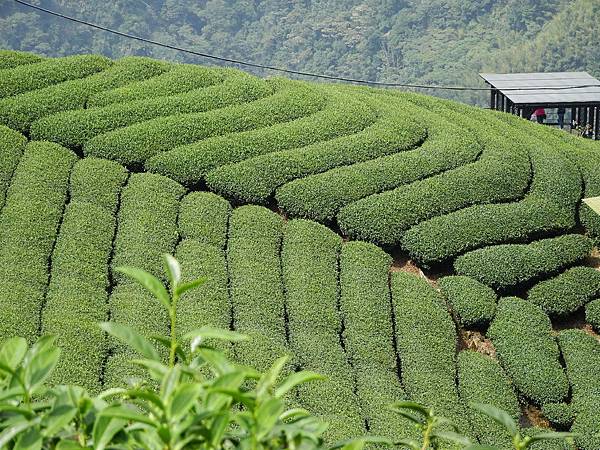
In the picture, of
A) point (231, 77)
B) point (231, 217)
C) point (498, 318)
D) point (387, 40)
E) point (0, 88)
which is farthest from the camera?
point (387, 40)

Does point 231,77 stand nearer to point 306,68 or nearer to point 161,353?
point 161,353

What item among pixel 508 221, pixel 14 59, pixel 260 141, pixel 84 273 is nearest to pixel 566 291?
pixel 508 221

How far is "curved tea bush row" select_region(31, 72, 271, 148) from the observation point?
12398mm

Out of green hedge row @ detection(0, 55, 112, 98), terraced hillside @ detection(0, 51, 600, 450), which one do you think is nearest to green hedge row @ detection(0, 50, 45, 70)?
terraced hillside @ detection(0, 51, 600, 450)

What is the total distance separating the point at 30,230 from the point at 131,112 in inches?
108

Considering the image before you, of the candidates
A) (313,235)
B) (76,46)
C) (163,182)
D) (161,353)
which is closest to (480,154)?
(313,235)

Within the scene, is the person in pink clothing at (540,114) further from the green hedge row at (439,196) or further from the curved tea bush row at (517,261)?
the curved tea bush row at (517,261)

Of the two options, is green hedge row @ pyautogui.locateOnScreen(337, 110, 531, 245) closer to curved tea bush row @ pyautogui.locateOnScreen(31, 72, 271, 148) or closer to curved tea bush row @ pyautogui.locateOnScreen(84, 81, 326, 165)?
curved tea bush row @ pyautogui.locateOnScreen(84, 81, 326, 165)

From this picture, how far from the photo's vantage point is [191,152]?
1213cm

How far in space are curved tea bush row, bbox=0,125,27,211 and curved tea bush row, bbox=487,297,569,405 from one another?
5.71 meters

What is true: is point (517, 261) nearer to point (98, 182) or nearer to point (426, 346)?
point (426, 346)

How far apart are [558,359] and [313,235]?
9.86 feet

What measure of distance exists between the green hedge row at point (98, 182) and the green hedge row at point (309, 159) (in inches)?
43.2

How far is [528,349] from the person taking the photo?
34.1 feet
